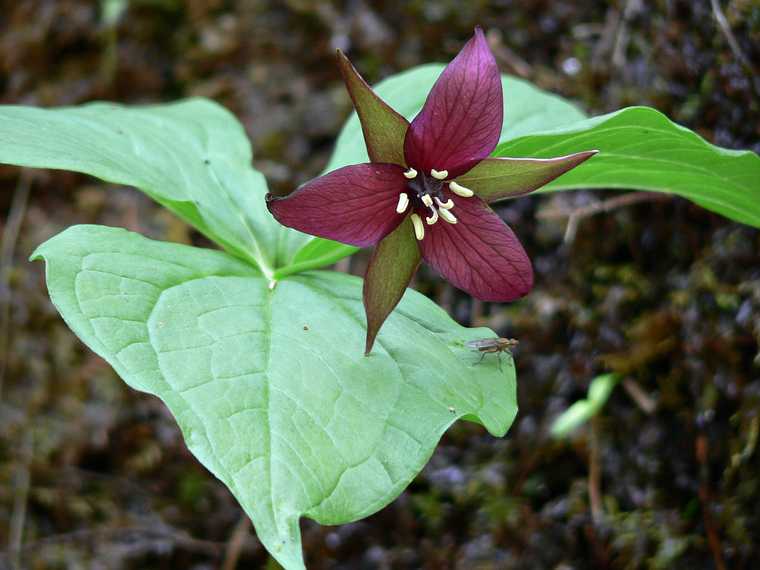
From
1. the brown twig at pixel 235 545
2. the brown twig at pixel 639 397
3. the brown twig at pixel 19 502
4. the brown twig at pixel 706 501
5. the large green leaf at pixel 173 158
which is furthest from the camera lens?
the brown twig at pixel 19 502

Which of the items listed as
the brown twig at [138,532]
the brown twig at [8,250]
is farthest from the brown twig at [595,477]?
the brown twig at [8,250]

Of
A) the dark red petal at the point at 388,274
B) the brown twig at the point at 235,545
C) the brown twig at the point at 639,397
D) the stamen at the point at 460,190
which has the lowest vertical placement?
the brown twig at the point at 235,545

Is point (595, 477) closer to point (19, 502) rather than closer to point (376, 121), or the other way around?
point (376, 121)

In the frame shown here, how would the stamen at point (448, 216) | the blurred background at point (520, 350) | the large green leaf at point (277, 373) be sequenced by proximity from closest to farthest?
1. the large green leaf at point (277, 373)
2. the stamen at point (448, 216)
3. the blurred background at point (520, 350)

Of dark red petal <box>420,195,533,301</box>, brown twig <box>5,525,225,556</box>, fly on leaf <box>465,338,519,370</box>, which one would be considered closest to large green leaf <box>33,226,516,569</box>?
fly on leaf <box>465,338,519,370</box>

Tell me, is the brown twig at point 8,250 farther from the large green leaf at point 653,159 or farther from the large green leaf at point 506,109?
the large green leaf at point 653,159

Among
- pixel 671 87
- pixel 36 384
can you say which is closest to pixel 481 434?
pixel 671 87

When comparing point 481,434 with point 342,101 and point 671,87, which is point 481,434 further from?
point 342,101

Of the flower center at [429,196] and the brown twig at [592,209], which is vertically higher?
the flower center at [429,196]
